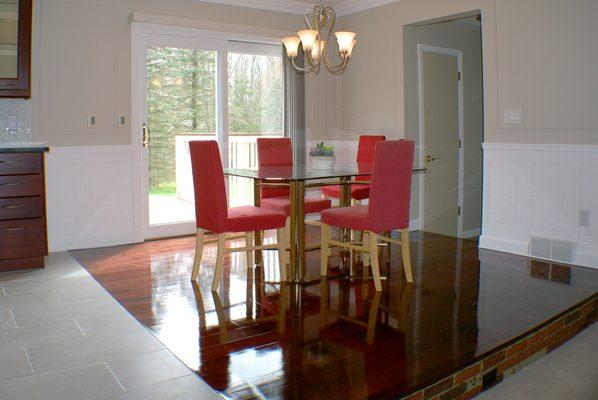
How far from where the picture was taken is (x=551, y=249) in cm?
443

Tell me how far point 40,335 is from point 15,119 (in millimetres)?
2440

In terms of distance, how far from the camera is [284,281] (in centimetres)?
379

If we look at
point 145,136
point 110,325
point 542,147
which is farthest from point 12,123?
point 542,147

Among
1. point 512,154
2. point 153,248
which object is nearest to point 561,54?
point 512,154

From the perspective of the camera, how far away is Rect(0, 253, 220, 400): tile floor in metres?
2.26

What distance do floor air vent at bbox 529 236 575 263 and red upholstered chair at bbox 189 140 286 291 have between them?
219 cm

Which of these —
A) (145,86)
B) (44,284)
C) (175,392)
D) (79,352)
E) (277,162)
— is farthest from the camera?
(145,86)

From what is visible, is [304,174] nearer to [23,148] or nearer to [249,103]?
[23,148]

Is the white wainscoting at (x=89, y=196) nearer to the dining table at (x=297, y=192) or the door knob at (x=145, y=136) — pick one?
the door knob at (x=145, y=136)

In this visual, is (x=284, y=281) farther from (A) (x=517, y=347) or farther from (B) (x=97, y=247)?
(B) (x=97, y=247)

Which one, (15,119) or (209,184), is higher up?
(15,119)

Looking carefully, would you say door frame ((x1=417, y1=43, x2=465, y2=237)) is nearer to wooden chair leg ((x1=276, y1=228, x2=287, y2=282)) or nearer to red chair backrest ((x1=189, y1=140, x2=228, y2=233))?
wooden chair leg ((x1=276, y1=228, x2=287, y2=282))

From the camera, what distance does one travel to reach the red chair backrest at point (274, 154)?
4.79m

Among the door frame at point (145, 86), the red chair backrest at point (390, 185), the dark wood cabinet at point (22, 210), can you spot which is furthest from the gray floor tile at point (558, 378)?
the door frame at point (145, 86)
